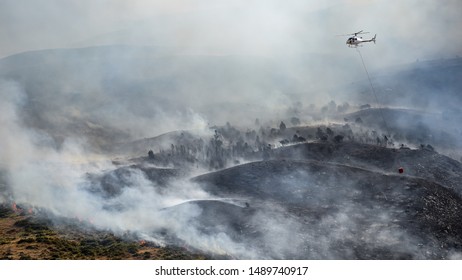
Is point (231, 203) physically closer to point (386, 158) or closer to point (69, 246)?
point (69, 246)

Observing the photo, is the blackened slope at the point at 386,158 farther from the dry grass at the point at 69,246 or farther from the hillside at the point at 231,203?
the dry grass at the point at 69,246

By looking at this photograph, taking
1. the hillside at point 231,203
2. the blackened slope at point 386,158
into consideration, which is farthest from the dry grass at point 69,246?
the blackened slope at point 386,158

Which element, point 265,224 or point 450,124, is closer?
point 265,224

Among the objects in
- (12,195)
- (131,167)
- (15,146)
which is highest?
(15,146)

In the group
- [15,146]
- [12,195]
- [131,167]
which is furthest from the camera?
[15,146]

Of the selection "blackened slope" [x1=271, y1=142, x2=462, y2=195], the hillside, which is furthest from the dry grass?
"blackened slope" [x1=271, y1=142, x2=462, y2=195]

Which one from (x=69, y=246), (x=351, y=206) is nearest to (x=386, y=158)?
(x=351, y=206)

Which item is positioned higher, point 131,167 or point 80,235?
point 131,167

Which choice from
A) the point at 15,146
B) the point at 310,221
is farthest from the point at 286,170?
the point at 15,146

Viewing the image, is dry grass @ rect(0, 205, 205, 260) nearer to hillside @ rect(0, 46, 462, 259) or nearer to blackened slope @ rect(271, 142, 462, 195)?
hillside @ rect(0, 46, 462, 259)
